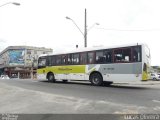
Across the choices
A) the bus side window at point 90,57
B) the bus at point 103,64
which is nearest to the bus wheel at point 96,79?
the bus at point 103,64

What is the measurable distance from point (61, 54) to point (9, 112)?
14.2m

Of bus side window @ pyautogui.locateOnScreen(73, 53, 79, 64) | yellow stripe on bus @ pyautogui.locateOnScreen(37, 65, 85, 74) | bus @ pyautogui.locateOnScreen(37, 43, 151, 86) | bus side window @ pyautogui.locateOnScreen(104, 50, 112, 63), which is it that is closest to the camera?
bus @ pyautogui.locateOnScreen(37, 43, 151, 86)

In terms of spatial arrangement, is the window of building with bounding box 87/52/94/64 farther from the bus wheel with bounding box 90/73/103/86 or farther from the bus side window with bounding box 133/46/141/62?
the bus side window with bounding box 133/46/141/62

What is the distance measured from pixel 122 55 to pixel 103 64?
1.78m

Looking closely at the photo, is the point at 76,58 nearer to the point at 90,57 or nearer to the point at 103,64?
the point at 90,57

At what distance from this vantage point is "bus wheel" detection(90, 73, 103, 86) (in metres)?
20.3

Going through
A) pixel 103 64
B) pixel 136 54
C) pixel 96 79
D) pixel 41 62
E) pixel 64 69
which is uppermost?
A: pixel 136 54

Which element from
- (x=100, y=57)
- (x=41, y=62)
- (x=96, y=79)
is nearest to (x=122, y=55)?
(x=100, y=57)

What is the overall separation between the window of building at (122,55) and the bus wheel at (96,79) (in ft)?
7.08

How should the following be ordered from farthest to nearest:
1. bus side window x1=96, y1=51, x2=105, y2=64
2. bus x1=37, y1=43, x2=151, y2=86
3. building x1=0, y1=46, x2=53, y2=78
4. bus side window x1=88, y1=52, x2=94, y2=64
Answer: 1. building x1=0, y1=46, x2=53, y2=78
2. bus side window x1=88, y1=52, x2=94, y2=64
3. bus side window x1=96, y1=51, x2=105, y2=64
4. bus x1=37, y1=43, x2=151, y2=86

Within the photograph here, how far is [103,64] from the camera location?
1991 cm

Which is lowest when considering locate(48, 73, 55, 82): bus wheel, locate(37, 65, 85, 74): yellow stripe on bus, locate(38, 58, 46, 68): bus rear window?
locate(48, 73, 55, 82): bus wheel

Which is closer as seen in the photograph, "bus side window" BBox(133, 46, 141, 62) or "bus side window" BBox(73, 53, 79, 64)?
"bus side window" BBox(133, 46, 141, 62)

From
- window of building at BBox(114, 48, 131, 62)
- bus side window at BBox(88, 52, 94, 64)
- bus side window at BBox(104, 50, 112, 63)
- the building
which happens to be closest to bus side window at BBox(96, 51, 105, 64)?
bus side window at BBox(104, 50, 112, 63)
